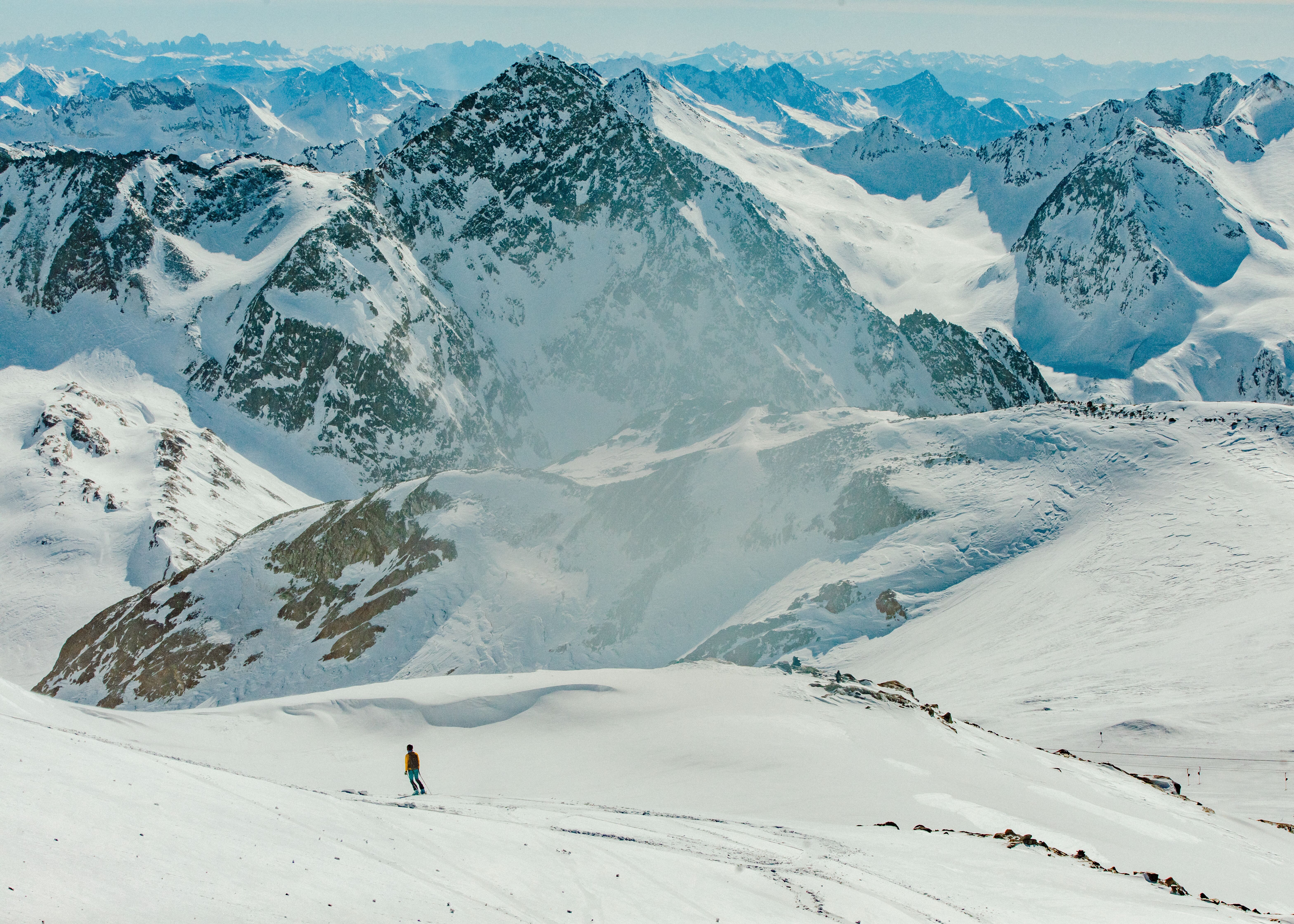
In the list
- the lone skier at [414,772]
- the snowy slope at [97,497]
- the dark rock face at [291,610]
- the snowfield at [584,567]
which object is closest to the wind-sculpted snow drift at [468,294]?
the snowfield at [584,567]


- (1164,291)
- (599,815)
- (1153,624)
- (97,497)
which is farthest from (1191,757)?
(1164,291)

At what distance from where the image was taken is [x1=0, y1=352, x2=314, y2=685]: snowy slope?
252 ft

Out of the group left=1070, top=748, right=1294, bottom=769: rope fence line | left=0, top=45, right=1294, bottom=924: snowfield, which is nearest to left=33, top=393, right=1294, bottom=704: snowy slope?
left=0, top=45, right=1294, bottom=924: snowfield

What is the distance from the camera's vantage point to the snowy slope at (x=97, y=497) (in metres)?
76.8

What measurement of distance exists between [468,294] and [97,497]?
218 ft

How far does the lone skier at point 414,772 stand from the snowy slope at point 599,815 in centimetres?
114

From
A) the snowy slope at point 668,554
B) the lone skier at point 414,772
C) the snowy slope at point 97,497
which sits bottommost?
the snowy slope at point 97,497

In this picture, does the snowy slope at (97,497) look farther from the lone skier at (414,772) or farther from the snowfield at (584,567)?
the lone skier at (414,772)

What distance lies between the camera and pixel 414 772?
22.5 metres

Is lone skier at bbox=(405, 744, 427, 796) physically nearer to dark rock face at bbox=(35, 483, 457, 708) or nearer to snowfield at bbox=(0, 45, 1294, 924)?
snowfield at bbox=(0, 45, 1294, 924)

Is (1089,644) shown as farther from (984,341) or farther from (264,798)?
(984,341)

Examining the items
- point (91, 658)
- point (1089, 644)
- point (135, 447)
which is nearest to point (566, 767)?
point (1089, 644)

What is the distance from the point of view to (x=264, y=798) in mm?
16906

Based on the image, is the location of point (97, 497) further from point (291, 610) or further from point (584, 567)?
point (584, 567)
